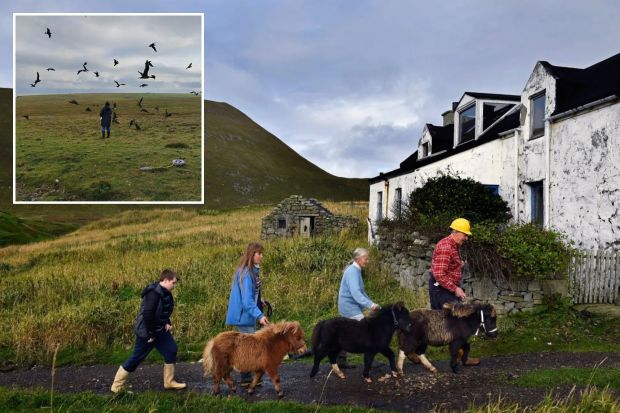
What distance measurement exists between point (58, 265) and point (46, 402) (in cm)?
1769

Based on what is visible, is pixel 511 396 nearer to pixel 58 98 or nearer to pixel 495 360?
pixel 495 360

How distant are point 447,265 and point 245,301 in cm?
305

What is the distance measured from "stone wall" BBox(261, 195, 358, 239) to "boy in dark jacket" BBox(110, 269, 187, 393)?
2227 cm

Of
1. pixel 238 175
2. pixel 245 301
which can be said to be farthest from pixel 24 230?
pixel 238 175

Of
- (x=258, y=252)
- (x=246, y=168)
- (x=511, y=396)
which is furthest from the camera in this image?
(x=246, y=168)

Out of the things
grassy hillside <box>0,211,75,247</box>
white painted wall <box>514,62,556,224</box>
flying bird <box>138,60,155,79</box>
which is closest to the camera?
white painted wall <box>514,62,556,224</box>

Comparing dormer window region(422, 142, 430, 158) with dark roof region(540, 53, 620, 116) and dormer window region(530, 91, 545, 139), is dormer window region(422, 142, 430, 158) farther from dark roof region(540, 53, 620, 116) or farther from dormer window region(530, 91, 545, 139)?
dark roof region(540, 53, 620, 116)

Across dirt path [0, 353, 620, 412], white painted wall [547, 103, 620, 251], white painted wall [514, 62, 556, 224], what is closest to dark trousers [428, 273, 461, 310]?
dirt path [0, 353, 620, 412]

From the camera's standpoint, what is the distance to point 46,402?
695cm

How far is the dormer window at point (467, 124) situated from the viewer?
21484 millimetres

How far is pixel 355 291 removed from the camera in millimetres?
7773

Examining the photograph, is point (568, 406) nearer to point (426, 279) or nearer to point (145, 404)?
point (145, 404)

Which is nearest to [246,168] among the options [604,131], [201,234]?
[201,234]

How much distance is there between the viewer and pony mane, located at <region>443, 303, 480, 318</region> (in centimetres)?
788
